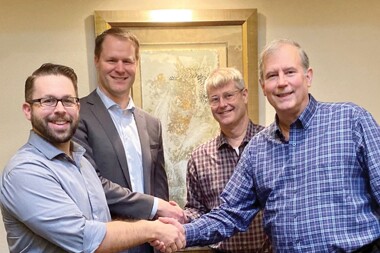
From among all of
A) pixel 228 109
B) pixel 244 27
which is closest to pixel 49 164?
pixel 228 109

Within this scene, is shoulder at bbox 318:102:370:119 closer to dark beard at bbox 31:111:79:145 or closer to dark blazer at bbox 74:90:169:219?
dark blazer at bbox 74:90:169:219

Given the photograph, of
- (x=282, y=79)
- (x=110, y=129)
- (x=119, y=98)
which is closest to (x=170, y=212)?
(x=110, y=129)

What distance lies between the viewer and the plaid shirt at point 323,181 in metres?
1.48

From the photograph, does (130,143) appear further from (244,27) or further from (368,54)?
(368,54)

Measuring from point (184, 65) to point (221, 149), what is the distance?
624 millimetres

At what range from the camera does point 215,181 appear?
6.57 feet

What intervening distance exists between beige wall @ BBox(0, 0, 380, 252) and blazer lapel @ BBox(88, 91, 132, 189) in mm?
536

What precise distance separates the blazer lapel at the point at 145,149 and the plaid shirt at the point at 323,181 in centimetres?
54

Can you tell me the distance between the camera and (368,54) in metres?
2.53

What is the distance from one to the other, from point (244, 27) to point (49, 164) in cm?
146

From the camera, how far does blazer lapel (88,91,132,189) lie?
183 cm

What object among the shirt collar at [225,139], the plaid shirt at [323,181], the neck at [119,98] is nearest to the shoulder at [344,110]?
the plaid shirt at [323,181]

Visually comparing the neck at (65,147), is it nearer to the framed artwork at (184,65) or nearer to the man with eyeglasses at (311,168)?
the man with eyeglasses at (311,168)

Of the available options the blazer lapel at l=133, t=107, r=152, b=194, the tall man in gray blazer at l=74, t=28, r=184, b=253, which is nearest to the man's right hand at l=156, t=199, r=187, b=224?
the tall man in gray blazer at l=74, t=28, r=184, b=253
